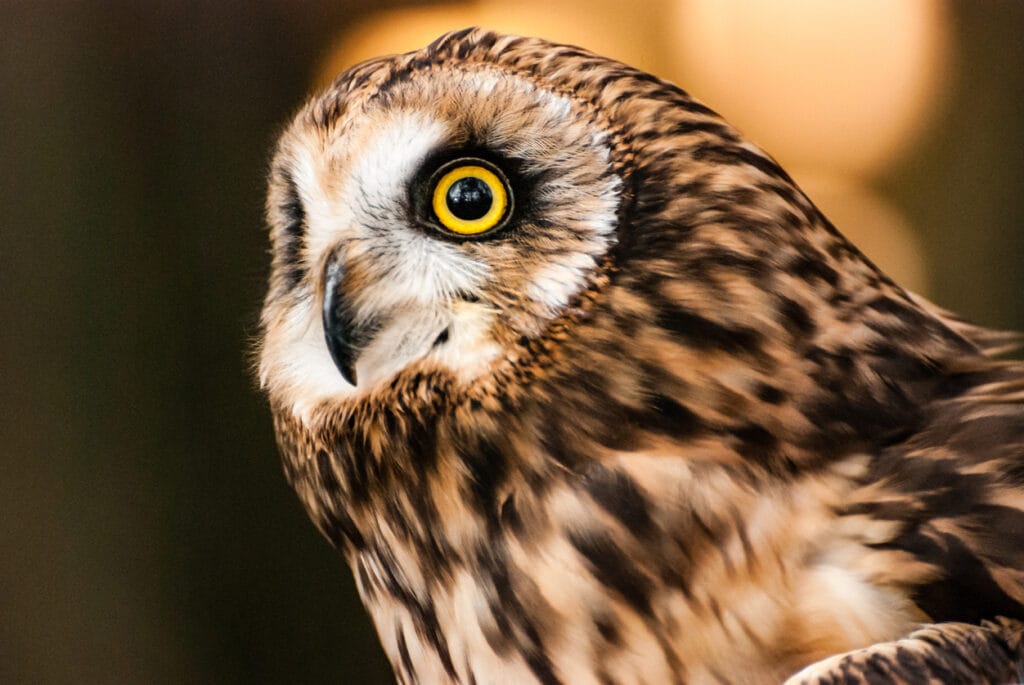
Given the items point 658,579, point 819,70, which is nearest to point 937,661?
point 658,579

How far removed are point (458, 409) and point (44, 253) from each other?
55 cm

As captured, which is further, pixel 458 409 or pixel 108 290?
pixel 108 290

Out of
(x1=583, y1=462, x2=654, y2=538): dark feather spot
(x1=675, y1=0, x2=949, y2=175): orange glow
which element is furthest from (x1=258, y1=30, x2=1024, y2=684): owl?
(x1=675, y1=0, x2=949, y2=175): orange glow

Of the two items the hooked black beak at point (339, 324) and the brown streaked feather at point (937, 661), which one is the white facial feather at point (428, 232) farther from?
the brown streaked feather at point (937, 661)

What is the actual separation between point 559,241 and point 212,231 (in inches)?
18.2

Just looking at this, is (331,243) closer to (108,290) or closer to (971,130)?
(108,290)

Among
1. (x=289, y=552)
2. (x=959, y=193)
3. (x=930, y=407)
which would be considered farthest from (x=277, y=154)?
(x=959, y=193)

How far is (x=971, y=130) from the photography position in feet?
3.05

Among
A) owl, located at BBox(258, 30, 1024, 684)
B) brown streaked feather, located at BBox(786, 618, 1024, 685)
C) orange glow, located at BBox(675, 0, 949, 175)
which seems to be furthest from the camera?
orange glow, located at BBox(675, 0, 949, 175)

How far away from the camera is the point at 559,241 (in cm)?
64

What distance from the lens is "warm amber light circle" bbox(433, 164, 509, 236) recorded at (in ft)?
2.13

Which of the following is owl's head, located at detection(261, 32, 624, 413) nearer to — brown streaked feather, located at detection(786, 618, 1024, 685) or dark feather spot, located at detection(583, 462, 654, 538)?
dark feather spot, located at detection(583, 462, 654, 538)

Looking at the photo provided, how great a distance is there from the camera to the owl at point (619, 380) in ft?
2.06

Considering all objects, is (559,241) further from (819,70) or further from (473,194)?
(819,70)
